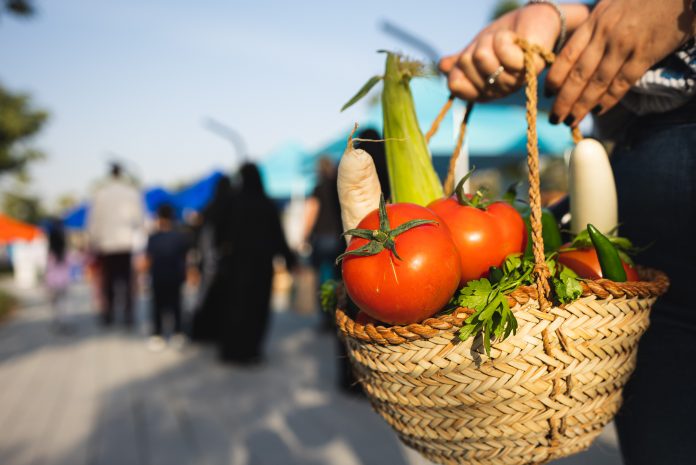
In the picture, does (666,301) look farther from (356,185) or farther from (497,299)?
(356,185)

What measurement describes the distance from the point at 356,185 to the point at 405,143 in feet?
0.85

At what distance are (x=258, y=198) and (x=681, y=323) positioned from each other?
4.56 metres

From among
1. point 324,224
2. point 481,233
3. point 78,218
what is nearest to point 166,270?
point 324,224

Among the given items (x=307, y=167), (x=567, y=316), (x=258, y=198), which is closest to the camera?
(x=567, y=316)

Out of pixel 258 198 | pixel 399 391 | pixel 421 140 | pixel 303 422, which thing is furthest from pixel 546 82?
pixel 258 198

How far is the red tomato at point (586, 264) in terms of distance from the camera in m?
1.00

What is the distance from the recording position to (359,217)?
1.04 metres

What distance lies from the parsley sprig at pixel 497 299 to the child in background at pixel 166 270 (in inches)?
230

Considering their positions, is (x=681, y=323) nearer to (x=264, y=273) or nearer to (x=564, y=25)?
(x=564, y=25)

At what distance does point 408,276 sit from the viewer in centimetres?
83

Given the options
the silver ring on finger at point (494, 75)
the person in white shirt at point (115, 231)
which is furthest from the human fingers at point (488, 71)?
the person in white shirt at point (115, 231)

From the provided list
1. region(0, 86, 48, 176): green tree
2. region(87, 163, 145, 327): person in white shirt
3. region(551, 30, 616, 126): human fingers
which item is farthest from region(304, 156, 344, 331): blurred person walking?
region(0, 86, 48, 176): green tree

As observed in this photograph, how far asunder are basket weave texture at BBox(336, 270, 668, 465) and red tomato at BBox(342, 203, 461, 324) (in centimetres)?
3

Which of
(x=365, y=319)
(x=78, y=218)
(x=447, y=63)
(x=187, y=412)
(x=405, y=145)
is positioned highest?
(x=447, y=63)
